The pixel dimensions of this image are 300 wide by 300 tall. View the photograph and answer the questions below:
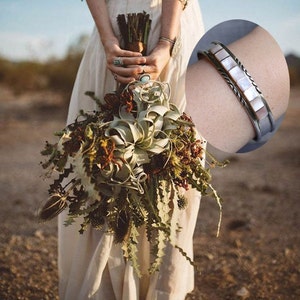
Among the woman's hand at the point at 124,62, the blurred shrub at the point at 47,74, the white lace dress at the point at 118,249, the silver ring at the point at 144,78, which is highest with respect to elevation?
the woman's hand at the point at 124,62

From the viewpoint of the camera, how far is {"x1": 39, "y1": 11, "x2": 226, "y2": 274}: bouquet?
158cm

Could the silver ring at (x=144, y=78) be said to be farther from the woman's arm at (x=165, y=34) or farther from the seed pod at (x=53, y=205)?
the seed pod at (x=53, y=205)

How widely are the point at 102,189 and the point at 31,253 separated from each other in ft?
5.75

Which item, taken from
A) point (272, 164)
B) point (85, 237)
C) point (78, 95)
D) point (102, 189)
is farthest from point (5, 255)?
point (272, 164)

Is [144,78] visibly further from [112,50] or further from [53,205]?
[53,205]

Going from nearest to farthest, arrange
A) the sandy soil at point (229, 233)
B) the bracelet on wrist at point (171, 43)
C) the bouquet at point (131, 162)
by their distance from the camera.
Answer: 1. the bouquet at point (131, 162)
2. the bracelet on wrist at point (171, 43)
3. the sandy soil at point (229, 233)

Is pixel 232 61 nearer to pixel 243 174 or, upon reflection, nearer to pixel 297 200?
pixel 297 200

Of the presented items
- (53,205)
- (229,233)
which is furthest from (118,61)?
(229,233)

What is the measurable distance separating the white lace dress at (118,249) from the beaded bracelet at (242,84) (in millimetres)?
249

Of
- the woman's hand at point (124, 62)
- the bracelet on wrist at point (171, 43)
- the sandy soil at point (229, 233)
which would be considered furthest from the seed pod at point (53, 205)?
the sandy soil at point (229, 233)

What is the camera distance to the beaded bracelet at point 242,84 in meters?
1.70

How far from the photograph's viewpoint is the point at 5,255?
3.10 m

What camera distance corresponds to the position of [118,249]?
2.09 meters

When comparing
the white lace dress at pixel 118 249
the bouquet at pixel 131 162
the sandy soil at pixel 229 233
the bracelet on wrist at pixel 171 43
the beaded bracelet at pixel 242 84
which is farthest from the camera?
the sandy soil at pixel 229 233
